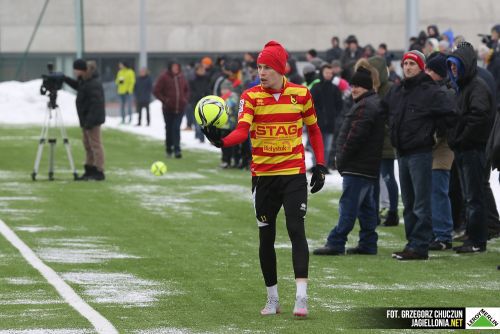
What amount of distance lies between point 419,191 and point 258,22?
170 ft

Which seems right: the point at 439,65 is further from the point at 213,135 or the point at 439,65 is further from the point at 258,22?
the point at 258,22

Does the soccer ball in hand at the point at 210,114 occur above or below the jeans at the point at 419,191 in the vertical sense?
above

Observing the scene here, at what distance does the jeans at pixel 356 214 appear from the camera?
13.4m

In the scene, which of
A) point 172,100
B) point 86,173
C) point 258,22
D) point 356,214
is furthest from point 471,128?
point 258,22

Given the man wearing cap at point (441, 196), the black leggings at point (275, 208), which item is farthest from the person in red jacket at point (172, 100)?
the black leggings at point (275, 208)

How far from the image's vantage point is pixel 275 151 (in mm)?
9922

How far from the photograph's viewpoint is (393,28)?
6384 cm

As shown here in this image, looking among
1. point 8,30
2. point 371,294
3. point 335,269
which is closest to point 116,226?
point 335,269

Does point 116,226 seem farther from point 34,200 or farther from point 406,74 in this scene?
point 406,74

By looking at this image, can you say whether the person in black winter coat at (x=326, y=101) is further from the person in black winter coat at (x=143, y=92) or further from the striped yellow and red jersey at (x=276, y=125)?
the person in black winter coat at (x=143, y=92)

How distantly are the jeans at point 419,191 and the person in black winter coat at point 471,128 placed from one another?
43cm

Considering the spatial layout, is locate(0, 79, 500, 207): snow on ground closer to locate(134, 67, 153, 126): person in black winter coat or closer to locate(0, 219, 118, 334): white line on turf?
locate(134, 67, 153, 126): person in black winter coat

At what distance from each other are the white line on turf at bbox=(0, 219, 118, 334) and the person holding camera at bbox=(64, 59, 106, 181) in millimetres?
6387

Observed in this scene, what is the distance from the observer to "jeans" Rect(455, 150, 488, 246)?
13307 millimetres
